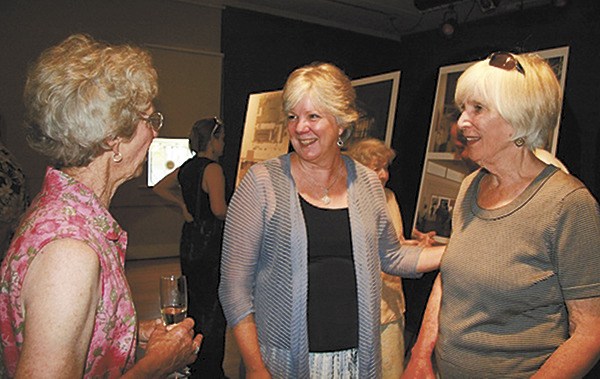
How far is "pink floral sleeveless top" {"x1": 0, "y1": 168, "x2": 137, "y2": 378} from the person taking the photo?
1.08 metres

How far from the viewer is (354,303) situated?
6.16 ft

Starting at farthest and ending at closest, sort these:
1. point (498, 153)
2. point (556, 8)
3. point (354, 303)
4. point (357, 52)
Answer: point (357, 52) < point (556, 8) < point (354, 303) < point (498, 153)

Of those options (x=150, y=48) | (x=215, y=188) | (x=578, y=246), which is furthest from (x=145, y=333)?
(x=150, y=48)

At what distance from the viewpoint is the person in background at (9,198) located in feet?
6.95

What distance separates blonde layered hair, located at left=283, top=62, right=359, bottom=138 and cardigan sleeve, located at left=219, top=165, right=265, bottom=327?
355 mm

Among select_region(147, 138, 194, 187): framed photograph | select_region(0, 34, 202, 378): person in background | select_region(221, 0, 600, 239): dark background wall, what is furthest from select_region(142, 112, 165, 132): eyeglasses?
select_region(147, 138, 194, 187): framed photograph

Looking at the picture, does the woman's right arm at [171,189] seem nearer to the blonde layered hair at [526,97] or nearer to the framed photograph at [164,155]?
the blonde layered hair at [526,97]

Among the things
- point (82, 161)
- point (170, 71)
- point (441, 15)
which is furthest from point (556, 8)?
point (82, 161)

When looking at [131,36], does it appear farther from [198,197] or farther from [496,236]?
[496,236]

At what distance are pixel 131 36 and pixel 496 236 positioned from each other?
5.99 meters

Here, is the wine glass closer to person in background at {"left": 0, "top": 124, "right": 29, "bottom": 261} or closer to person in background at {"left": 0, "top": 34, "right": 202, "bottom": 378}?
person in background at {"left": 0, "top": 34, "right": 202, "bottom": 378}

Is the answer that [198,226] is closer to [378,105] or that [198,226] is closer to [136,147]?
[136,147]

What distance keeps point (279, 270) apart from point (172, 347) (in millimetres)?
532

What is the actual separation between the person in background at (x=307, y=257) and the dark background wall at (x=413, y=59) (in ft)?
9.46
